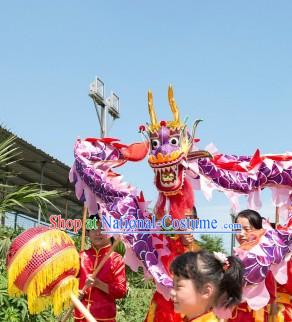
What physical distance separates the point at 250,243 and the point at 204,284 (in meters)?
1.72

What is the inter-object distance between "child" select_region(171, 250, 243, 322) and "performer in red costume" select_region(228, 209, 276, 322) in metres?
1.52

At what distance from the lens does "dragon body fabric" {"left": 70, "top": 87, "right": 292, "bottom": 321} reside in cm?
399

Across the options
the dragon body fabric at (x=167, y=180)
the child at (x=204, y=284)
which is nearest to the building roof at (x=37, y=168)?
the dragon body fabric at (x=167, y=180)

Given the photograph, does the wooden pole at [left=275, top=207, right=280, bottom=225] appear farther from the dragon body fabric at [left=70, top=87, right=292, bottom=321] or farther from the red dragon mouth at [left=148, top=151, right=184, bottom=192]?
the red dragon mouth at [left=148, top=151, right=184, bottom=192]

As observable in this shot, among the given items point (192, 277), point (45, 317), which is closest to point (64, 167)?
point (45, 317)

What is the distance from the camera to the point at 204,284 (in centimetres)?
239

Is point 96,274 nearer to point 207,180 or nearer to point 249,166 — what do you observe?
point 207,180

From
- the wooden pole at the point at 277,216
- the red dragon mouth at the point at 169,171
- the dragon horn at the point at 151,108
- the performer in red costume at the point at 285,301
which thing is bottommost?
the performer in red costume at the point at 285,301

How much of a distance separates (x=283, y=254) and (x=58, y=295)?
152 cm

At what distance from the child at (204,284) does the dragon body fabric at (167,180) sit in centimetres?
142

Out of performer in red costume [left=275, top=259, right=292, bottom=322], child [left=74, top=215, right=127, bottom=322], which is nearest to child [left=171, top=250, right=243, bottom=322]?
child [left=74, top=215, right=127, bottom=322]

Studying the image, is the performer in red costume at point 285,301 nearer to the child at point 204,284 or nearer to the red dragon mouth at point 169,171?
the red dragon mouth at point 169,171

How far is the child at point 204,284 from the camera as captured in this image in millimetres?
2350

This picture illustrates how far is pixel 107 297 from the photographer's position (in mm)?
4414
